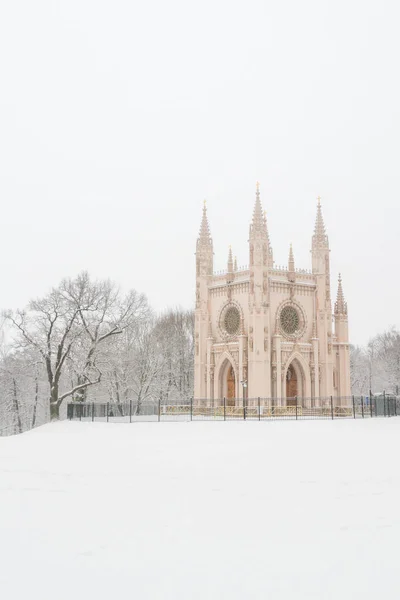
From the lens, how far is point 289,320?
150 feet

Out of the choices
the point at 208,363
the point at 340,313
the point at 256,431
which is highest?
the point at 340,313

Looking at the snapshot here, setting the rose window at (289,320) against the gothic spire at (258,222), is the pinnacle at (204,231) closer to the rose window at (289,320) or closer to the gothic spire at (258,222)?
the gothic spire at (258,222)

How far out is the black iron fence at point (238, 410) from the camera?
33.1 metres

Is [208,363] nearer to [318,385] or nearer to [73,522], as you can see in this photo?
[318,385]

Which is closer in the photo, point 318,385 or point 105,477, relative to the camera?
point 105,477

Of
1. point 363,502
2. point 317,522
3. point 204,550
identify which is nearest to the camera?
point 204,550

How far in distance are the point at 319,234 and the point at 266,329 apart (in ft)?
30.6

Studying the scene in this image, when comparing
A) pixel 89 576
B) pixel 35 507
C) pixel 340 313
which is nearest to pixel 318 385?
pixel 340 313

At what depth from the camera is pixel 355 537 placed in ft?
39.8

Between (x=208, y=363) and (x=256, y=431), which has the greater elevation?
(x=208, y=363)

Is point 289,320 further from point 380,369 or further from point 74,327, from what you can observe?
point 380,369

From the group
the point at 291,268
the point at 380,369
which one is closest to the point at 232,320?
→ the point at 291,268

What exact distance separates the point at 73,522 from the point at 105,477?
432 cm

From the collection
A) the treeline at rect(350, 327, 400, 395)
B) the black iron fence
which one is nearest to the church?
the black iron fence
